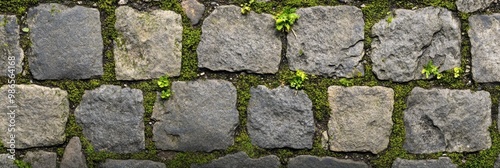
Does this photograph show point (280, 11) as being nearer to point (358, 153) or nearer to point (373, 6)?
point (373, 6)

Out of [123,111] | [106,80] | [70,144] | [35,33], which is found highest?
[35,33]

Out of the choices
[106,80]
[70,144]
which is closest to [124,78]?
[106,80]

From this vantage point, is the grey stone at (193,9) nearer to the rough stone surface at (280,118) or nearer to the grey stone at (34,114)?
the rough stone surface at (280,118)

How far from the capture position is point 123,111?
2.60 metres

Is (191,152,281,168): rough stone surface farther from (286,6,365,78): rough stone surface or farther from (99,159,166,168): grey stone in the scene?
(286,6,365,78): rough stone surface

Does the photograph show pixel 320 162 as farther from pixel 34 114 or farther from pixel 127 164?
pixel 34 114

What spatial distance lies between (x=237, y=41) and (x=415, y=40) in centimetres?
92

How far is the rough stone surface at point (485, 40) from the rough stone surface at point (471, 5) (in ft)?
0.15

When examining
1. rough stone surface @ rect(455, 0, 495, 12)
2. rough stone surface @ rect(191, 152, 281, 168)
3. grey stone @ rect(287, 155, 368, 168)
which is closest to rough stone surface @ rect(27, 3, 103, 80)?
rough stone surface @ rect(191, 152, 281, 168)

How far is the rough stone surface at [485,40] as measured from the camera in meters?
2.55

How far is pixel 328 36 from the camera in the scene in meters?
2.55

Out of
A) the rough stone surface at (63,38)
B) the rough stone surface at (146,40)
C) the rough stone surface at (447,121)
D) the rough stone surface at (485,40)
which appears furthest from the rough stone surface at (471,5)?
the rough stone surface at (63,38)

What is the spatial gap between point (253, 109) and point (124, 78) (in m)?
0.70

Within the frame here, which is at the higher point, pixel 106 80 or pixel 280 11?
pixel 280 11
